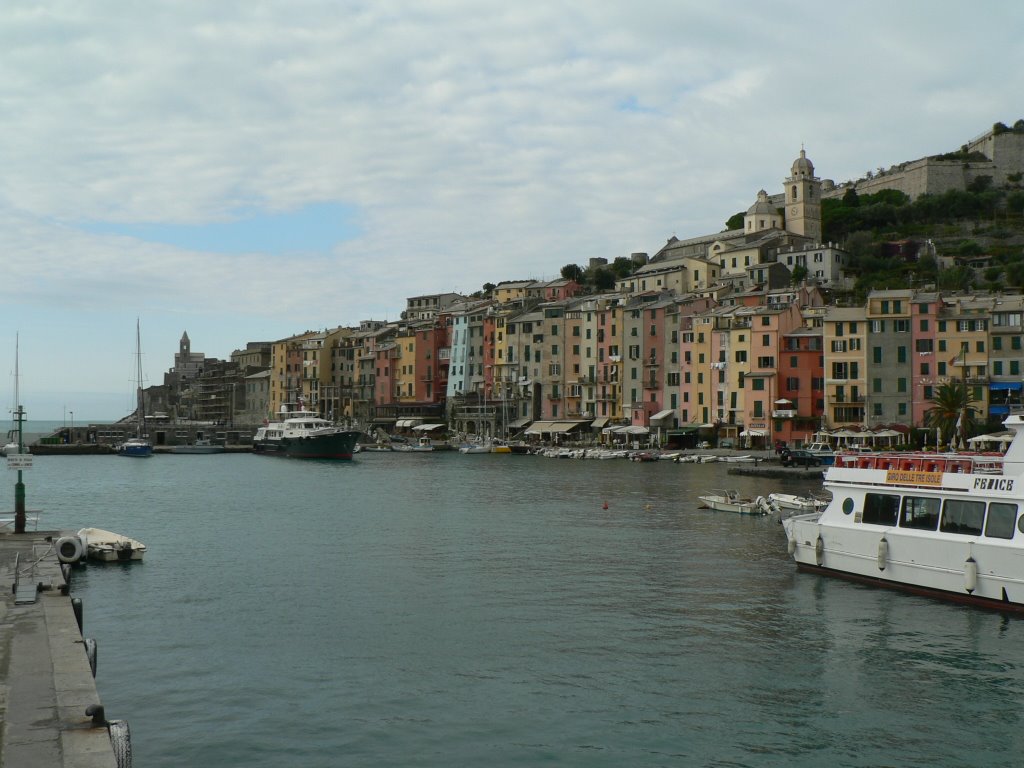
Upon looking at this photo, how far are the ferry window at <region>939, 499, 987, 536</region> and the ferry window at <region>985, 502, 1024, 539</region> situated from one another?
24 cm

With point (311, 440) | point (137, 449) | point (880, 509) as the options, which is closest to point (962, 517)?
point (880, 509)

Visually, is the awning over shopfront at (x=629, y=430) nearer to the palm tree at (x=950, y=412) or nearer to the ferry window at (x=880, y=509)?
the palm tree at (x=950, y=412)

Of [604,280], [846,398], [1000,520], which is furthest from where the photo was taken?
[604,280]

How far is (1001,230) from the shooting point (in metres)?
135

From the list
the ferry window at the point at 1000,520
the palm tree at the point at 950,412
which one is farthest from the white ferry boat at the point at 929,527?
the palm tree at the point at 950,412

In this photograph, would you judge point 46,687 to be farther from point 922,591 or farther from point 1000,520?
point 922,591

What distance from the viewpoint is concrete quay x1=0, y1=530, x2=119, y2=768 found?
11.5 m

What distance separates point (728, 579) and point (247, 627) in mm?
14116

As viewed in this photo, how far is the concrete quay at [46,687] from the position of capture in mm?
11469

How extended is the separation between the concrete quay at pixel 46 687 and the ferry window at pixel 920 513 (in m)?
20.4

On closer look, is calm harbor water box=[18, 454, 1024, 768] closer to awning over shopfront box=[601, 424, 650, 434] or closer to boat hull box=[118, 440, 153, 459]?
awning over shopfront box=[601, 424, 650, 434]

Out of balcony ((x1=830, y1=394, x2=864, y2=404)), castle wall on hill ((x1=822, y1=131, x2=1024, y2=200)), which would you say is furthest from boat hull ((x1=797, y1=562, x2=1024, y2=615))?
castle wall on hill ((x1=822, y1=131, x2=1024, y2=200))

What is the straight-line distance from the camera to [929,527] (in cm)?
2664

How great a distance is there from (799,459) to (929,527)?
165 feet
